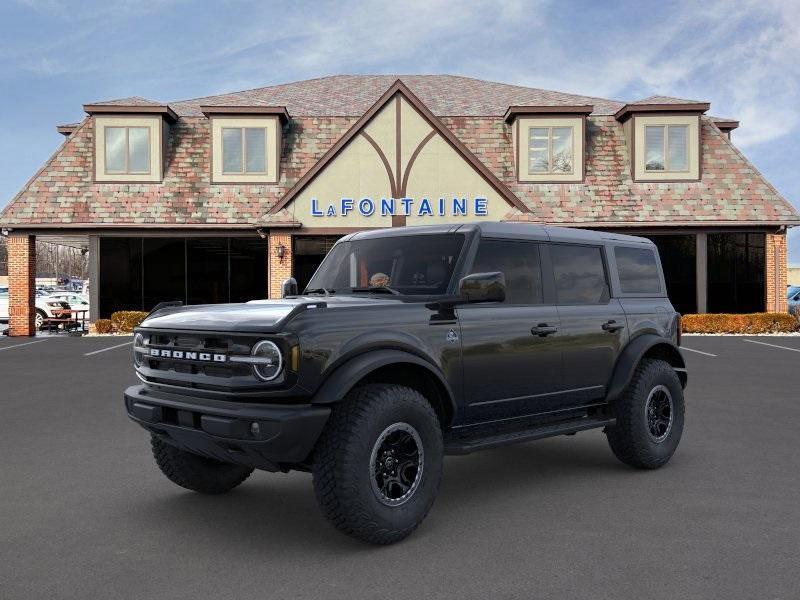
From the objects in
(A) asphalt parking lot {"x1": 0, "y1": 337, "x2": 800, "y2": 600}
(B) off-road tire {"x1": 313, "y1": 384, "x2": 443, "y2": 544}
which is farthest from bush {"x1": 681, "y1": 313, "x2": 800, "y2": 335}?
(B) off-road tire {"x1": 313, "y1": 384, "x2": 443, "y2": 544}

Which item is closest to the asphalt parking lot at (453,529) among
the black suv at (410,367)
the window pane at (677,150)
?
the black suv at (410,367)

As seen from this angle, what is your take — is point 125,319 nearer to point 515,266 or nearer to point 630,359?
point 515,266

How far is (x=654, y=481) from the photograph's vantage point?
18.8 ft

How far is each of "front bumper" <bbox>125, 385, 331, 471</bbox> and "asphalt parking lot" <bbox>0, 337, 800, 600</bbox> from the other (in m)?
0.61

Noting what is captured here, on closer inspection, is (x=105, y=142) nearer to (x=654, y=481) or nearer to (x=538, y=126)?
(x=538, y=126)

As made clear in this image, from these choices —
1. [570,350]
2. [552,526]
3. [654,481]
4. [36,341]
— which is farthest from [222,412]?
[36,341]

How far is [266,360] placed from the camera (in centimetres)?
409

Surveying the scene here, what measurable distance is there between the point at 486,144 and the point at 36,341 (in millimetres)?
14933

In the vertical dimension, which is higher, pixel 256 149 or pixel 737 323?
pixel 256 149

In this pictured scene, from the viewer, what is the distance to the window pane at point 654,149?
23234 mm

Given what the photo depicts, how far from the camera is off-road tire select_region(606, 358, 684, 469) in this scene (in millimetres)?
5941

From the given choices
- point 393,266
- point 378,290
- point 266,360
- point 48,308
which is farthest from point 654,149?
point 48,308

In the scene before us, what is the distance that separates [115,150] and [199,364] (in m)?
20.5

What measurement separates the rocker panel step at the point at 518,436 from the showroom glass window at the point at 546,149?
18170 millimetres
